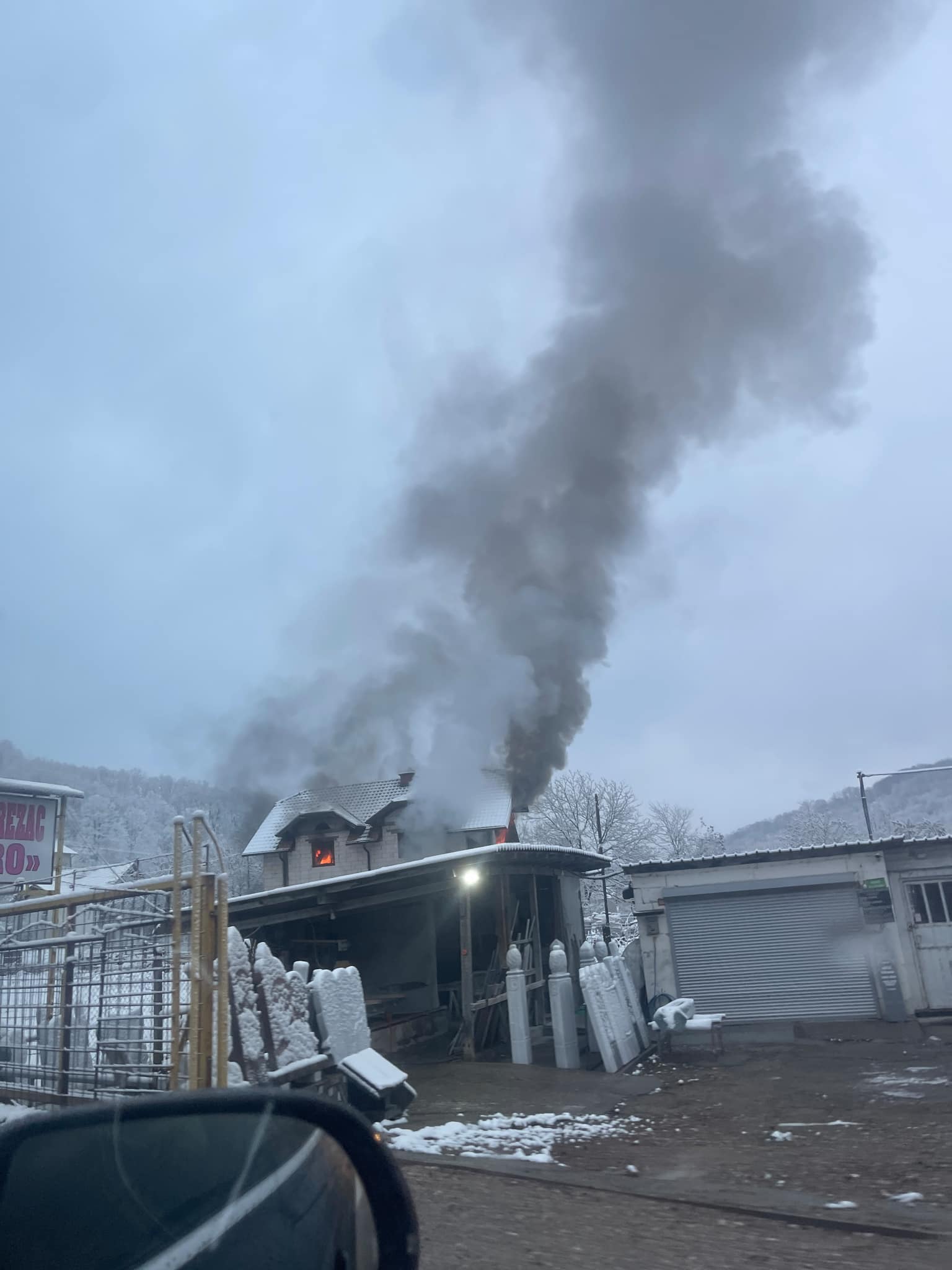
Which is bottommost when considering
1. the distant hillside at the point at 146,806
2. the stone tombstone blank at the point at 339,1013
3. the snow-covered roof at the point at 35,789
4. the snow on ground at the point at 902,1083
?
the snow on ground at the point at 902,1083

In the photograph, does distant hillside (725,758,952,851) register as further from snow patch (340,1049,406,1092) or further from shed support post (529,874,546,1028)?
snow patch (340,1049,406,1092)

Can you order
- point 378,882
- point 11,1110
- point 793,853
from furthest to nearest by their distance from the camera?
1. point 793,853
2. point 378,882
3. point 11,1110

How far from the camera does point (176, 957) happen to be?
5.96m

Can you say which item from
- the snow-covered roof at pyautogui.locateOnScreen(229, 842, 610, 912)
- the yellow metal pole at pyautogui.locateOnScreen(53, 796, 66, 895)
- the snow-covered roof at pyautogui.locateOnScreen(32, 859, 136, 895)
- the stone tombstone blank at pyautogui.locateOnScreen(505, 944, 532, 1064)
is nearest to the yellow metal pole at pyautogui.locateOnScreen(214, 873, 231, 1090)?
the snow-covered roof at pyautogui.locateOnScreen(32, 859, 136, 895)

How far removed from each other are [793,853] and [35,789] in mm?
13684

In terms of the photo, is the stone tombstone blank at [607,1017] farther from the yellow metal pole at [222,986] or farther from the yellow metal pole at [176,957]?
the yellow metal pole at [176,957]

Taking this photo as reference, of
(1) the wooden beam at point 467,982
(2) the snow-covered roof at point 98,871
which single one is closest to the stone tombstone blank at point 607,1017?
(1) the wooden beam at point 467,982

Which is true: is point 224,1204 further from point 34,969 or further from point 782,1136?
point 782,1136

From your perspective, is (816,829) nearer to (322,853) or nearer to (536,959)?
(322,853)

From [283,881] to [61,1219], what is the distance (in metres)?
33.7

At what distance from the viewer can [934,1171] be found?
6.72 m

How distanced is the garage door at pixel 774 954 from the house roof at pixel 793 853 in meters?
0.64

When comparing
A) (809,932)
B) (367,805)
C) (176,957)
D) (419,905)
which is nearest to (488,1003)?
(419,905)

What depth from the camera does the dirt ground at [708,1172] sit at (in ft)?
16.7
